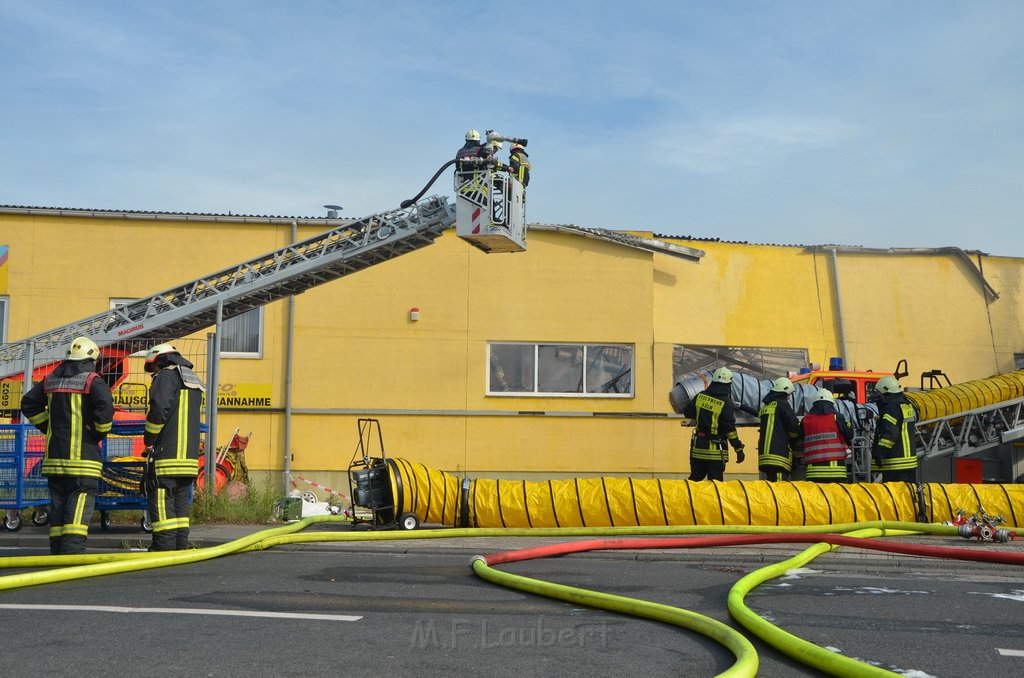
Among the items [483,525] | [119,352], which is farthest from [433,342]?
[483,525]

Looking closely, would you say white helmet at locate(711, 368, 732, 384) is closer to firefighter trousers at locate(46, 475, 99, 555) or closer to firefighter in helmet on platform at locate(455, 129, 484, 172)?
firefighter in helmet on platform at locate(455, 129, 484, 172)

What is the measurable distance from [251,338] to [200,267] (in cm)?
155

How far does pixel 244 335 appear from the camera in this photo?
19078mm

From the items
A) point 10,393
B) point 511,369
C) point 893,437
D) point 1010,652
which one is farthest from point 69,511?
point 511,369

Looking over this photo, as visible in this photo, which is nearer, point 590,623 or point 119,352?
point 590,623

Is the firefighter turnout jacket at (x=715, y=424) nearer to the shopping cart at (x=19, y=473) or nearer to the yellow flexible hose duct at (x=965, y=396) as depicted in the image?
the yellow flexible hose duct at (x=965, y=396)

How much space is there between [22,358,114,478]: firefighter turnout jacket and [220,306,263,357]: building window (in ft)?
32.6

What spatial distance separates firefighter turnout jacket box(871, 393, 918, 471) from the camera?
12.1 m

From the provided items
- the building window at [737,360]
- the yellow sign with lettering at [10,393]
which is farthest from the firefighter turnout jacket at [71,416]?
the building window at [737,360]

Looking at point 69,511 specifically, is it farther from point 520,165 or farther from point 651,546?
point 520,165

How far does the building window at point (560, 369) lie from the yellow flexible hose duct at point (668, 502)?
8.46 m

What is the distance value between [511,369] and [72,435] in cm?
1121

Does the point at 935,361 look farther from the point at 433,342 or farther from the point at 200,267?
the point at 200,267

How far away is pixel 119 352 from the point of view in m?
13.5
